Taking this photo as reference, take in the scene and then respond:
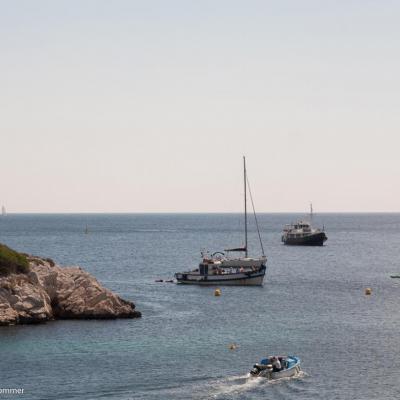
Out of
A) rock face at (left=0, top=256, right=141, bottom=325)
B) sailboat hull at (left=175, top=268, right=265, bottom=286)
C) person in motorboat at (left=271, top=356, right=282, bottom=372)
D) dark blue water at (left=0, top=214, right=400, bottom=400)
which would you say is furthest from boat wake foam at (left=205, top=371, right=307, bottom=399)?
sailboat hull at (left=175, top=268, right=265, bottom=286)

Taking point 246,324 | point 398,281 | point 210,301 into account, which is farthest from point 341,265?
point 246,324

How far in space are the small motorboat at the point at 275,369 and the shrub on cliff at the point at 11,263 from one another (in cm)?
Result: 2891

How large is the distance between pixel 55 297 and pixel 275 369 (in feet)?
97.7

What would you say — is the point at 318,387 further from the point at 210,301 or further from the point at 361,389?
the point at 210,301

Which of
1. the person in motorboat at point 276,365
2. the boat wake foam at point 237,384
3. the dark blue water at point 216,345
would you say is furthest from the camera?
the person in motorboat at point 276,365

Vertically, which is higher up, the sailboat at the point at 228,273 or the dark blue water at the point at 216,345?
the sailboat at the point at 228,273

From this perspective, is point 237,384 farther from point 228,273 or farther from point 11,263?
point 228,273

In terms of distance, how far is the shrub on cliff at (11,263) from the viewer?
242ft

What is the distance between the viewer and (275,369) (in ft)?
180

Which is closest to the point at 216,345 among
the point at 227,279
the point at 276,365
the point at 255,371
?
the point at 255,371

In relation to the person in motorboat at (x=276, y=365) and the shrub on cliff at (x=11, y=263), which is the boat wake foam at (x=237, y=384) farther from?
the shrub on cliff at (x=11, y=263)

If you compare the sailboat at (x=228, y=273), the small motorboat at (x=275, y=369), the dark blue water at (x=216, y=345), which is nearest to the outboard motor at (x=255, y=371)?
the small motorboat at (x=275, y=369)

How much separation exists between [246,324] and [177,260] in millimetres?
84500

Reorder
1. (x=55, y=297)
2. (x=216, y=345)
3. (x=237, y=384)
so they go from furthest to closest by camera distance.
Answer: (x=55, y=297)
(x=216, y=345)
(x=237, y=384)
